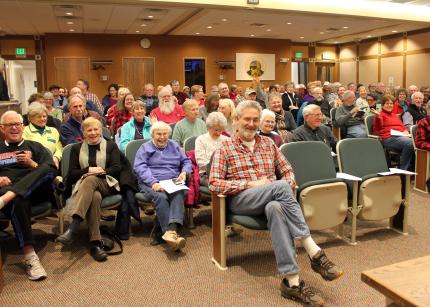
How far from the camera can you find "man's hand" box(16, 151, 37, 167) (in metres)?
3.33

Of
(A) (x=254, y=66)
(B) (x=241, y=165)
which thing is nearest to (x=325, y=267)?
(B) (x=241, y=165)

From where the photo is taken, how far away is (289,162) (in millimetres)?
3422

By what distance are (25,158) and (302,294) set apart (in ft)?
7.91

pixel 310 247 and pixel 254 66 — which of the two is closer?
pixel 310 247

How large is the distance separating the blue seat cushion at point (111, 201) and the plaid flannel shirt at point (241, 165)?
99 centimetres

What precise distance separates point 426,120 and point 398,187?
1814mm

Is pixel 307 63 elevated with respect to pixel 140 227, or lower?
elevated

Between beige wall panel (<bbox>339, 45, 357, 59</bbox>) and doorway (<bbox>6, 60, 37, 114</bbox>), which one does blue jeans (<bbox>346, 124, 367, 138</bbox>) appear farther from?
doorway (<bbox>6, 60, 37, 114</bbox>)

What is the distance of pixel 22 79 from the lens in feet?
48.3

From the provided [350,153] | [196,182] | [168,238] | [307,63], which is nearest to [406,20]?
[307,63]

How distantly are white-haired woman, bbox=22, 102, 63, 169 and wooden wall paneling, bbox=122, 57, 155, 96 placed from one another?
9.37 m

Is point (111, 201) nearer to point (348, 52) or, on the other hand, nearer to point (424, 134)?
point (424, 134)

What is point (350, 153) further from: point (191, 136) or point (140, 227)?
point (140, 227)

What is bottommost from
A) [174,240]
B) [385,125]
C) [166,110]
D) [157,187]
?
[174,240]
